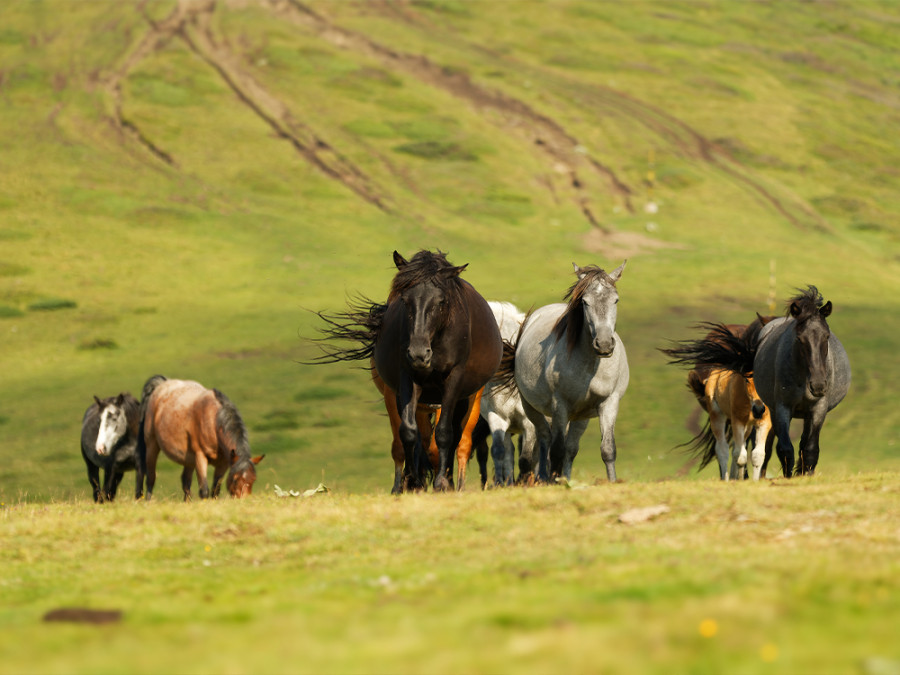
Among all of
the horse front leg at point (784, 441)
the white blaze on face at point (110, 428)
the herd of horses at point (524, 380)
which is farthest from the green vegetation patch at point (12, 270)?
the horse front leg at point (784, 441)

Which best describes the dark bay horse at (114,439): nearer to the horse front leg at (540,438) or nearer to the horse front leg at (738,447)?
the horse front leg at (540,438)

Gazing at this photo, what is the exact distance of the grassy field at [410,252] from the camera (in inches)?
253

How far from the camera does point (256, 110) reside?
3191 inches

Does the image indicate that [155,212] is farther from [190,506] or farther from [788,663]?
[788,663]

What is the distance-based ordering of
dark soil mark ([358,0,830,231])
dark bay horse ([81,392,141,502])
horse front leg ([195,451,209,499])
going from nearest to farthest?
horse front leg ([195,451,209,499]) → dark bay horse ([81,392,141,502]) → dark soil mark ([358,0,830,231])

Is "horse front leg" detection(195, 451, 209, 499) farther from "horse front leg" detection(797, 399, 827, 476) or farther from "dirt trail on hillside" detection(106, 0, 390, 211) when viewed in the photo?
"dirt trail on hillside" detection(106, 0, 390, 211)

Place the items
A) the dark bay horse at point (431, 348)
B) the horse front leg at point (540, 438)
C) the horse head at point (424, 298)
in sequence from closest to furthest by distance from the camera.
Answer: the horse head at point (424, 298) → the dark bay horse at point (431, 348) → the horse front leg at point (540, 438)

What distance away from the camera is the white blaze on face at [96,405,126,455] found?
20734mm

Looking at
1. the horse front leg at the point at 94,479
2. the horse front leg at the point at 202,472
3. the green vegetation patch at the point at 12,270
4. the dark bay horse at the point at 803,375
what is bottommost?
the horse front leg at the point at 94,479

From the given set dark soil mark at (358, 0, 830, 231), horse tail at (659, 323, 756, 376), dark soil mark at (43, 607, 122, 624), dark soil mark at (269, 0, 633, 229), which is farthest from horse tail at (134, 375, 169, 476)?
dark soil mark at (358, 0, 830, 231)

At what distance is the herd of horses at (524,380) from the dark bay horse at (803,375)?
2cm

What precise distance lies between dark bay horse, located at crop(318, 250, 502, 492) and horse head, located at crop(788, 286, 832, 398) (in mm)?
4101

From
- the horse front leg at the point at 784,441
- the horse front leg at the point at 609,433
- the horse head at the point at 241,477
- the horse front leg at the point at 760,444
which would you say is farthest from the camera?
the horse front leg at the point at 760,444

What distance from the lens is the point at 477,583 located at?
754cm
